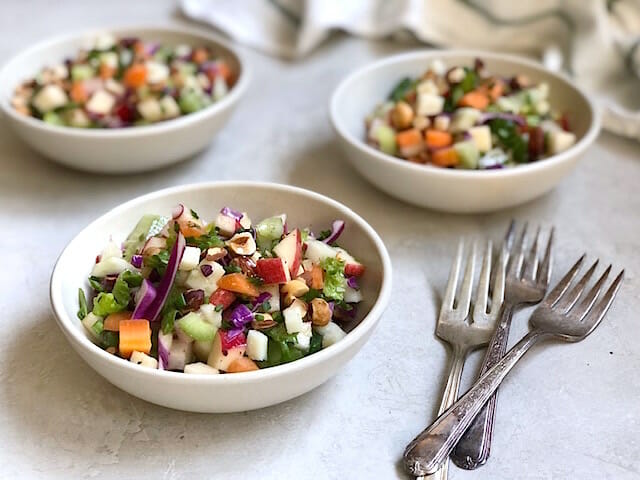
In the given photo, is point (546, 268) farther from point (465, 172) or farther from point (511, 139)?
point (511, 139)

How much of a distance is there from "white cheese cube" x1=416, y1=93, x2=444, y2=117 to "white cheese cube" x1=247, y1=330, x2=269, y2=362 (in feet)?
2.08

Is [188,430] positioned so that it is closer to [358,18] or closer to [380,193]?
[380,193]

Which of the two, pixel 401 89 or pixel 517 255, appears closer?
pixel 517 255

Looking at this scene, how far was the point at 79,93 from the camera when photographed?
152 centimetres

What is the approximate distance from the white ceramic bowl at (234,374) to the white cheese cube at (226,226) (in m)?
0.13

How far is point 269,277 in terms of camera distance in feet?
3.31

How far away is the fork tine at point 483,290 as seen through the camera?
3.67 ft

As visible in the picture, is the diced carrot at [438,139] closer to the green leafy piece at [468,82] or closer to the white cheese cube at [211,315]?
the green leafy piece at [468,82]

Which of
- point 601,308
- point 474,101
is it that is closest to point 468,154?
point 474,101

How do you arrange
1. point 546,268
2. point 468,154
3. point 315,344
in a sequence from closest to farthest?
point 315,344 → point 546,268 → point 468,154

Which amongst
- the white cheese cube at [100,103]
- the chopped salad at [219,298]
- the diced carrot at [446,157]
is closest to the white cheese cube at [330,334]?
the chopped salad at [219,298]

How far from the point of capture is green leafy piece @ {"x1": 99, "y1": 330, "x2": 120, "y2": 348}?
99 centimetres

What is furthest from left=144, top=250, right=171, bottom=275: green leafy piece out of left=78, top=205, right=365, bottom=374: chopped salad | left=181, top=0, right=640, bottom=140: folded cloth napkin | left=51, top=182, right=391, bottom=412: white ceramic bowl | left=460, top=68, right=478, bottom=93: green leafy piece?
left=181, top=0, right=640, bottom=140: folded cloth napkin

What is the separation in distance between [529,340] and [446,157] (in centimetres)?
41
